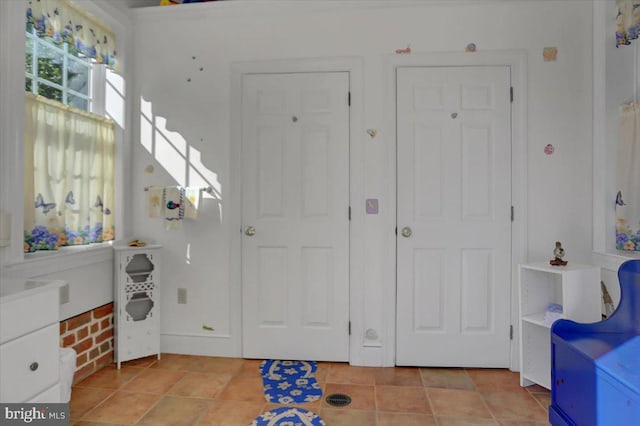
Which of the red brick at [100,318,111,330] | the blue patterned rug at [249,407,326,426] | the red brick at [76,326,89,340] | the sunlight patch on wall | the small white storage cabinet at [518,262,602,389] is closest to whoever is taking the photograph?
the blue patterned rug at [249,407,326,426]

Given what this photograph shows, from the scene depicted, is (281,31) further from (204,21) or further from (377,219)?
(377,219)

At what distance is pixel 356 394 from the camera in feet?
7.35

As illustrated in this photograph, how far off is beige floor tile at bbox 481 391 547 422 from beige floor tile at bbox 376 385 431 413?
1.22 ft

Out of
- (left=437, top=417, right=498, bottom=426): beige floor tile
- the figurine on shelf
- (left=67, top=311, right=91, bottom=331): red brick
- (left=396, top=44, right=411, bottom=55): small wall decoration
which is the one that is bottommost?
(left=437, top=417, right=498, bottom=426): beige floor tile

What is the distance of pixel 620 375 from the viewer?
1422 mm

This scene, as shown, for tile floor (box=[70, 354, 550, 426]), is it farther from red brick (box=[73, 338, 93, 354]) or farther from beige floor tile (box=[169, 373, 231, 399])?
red brick (box=[73, 338, 93, 354])

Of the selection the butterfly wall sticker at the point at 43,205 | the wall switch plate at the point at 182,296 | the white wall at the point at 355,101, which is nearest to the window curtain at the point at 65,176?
the butterfly wall sticker at the point at 43,205

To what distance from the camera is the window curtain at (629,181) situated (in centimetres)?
215

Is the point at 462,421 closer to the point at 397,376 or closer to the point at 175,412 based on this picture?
the point at 397,376

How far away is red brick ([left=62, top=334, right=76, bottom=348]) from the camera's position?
2.28 m

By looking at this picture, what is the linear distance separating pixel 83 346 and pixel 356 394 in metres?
1.79

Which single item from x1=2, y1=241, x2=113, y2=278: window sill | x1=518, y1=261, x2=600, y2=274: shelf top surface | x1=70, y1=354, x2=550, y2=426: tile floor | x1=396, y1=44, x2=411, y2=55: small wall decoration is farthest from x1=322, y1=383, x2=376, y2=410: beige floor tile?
x1=396, y1=44, x2=411, y2=55: small wall decoration

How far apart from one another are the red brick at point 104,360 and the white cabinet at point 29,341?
1.02 meters

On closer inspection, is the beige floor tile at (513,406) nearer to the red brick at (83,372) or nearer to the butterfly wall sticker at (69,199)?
the red brick at (83,372)
